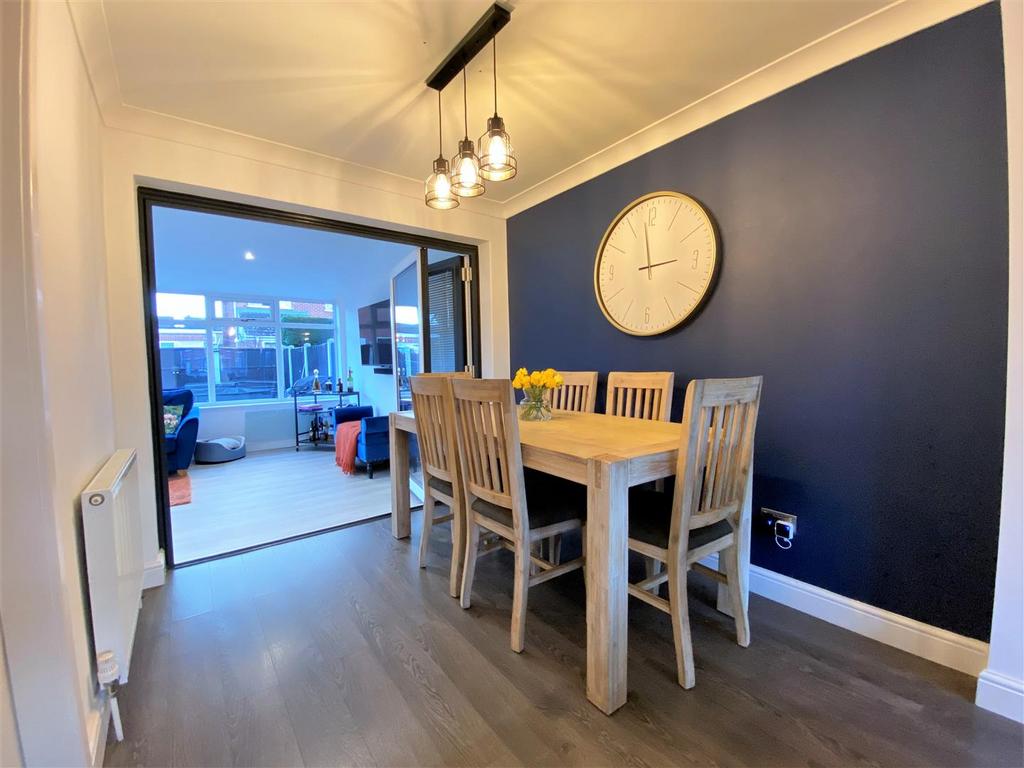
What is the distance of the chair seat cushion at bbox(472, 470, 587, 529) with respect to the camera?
1679mm

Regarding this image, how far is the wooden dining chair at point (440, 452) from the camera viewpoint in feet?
6.23

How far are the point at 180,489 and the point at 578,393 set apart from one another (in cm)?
376

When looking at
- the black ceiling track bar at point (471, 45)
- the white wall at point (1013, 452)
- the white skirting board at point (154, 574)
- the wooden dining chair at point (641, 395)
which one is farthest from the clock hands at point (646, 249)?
the white skirting board at point (154, 574)

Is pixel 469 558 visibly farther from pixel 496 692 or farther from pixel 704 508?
pixel 704 508

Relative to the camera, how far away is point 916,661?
154 centimetres

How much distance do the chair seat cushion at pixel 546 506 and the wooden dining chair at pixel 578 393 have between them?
2.41 ft

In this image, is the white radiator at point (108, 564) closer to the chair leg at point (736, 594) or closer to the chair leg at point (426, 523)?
the chair leg at point (426, 523)

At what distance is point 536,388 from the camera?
2.15 metres

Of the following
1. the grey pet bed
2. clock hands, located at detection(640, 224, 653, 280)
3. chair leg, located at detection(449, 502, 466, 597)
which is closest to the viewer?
chair leg, located at detection(449, 502, 466, 597)

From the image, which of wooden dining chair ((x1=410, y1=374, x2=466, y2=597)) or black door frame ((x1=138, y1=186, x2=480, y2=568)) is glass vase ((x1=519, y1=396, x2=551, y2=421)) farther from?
black door frame ((x1=138, y1=186, x2=480, y2=568))

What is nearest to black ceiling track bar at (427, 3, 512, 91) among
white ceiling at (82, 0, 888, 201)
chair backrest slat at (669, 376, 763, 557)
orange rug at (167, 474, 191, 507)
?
white ceiling at (82, 0, 888, 201)

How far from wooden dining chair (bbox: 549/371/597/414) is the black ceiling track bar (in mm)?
1666

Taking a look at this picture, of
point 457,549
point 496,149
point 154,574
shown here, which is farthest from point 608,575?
point 154,574

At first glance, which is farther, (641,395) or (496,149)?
(641,395)
